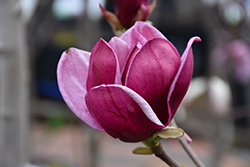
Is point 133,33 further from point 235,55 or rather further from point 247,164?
point 247,164

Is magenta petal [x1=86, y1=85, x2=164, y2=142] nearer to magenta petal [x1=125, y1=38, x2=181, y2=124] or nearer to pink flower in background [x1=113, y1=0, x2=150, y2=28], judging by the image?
magenta petal [x1=125, y1=38, x2=181, y2=124]

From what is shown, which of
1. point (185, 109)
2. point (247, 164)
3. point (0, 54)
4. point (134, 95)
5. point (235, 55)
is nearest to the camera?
point (134, 95)

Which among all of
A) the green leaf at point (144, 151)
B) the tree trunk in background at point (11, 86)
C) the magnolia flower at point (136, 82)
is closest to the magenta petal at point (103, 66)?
the magnolia flower at point (136, 82)

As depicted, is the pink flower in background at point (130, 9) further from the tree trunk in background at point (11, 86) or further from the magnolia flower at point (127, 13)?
the tree trunk in background at point (11, 86)

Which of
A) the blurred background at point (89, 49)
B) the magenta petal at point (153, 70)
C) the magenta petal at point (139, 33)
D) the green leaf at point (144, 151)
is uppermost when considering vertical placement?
the magenta petal at point (139, 33)

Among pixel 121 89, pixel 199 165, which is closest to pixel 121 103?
pixel 121 89

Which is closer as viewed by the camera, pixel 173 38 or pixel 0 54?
pixel 0 54

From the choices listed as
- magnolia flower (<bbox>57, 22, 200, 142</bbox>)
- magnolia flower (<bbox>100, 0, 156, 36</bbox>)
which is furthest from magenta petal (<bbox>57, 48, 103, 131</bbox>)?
magnolia flower (<bbox>100, 0, 156, 36</bbox>)
